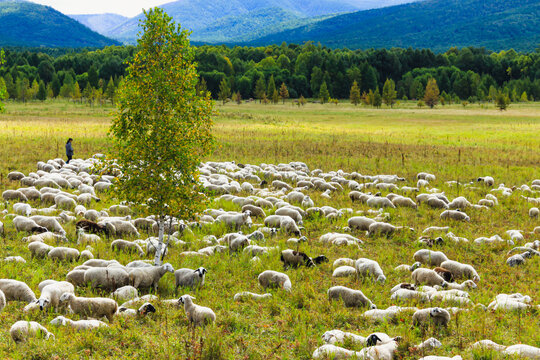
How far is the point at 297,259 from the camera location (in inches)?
432

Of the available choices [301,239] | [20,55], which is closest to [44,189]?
[301,239]

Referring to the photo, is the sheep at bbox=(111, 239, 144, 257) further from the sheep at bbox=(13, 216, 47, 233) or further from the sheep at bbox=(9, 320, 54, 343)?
the sheep at bbox=(9, 320, 54, 343)

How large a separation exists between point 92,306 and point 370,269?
6.25 m

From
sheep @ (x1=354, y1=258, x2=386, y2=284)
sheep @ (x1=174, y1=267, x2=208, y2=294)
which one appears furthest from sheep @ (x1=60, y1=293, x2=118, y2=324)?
sheep @ (x1=354, y1=258, x2=386, y2=284)

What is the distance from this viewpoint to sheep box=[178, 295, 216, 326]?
764cm

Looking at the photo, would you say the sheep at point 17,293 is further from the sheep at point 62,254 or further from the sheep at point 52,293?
the sheep at point 62,254

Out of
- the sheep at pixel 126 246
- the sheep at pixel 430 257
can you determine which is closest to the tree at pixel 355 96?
the sheep at pixel 430 257

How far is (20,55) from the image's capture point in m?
186

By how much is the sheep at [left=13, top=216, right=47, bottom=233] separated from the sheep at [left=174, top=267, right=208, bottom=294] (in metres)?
5.37

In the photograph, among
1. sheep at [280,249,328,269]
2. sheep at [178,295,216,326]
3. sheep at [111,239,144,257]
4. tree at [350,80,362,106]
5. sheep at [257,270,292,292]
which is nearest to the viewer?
sheep at [178,295,216,326]

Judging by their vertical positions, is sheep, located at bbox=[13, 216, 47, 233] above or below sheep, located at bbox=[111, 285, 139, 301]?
above

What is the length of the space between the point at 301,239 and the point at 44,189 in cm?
1155

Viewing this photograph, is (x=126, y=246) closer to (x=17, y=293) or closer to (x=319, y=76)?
(x=17, y=293)

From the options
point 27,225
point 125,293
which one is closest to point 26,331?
point 125,293
